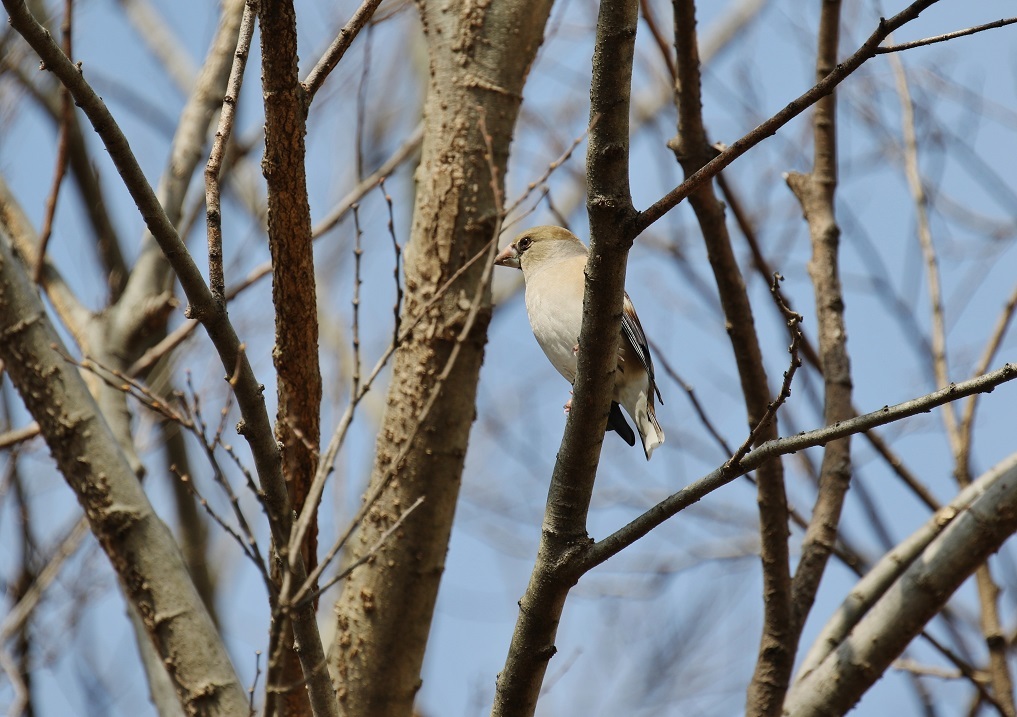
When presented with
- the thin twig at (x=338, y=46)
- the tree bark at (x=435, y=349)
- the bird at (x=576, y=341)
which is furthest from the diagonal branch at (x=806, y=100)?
the bird at (x=576, y=341)

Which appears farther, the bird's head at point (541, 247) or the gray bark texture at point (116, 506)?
the bird's head at point (541, 247)

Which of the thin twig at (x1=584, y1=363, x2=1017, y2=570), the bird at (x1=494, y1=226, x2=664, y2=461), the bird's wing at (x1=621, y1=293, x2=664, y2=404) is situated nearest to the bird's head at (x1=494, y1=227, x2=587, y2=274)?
the bird at (x1=494, y1=226, x2=664, y2=461)

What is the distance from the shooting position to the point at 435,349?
10.3 ft

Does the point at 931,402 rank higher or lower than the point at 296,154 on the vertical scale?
lower

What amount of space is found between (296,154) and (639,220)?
29.8 inches

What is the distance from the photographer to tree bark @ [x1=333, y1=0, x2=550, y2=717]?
3.03 m

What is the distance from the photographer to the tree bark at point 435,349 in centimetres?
303

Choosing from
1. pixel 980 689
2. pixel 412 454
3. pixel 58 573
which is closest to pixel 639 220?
pixel 412 454

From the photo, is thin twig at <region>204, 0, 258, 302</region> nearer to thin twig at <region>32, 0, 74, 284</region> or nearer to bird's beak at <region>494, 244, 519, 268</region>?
thin twig at <region>32, 0, 74, 284</region>

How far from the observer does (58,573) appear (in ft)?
15.2

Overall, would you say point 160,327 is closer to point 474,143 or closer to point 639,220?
point 474,143

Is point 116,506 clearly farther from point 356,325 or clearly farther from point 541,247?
point 541,247

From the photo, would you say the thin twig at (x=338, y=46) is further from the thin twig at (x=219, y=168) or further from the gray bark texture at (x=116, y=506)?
the gray bark texture at (x=116, y=506)

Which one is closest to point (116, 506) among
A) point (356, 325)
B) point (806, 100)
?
point (356, 325)
